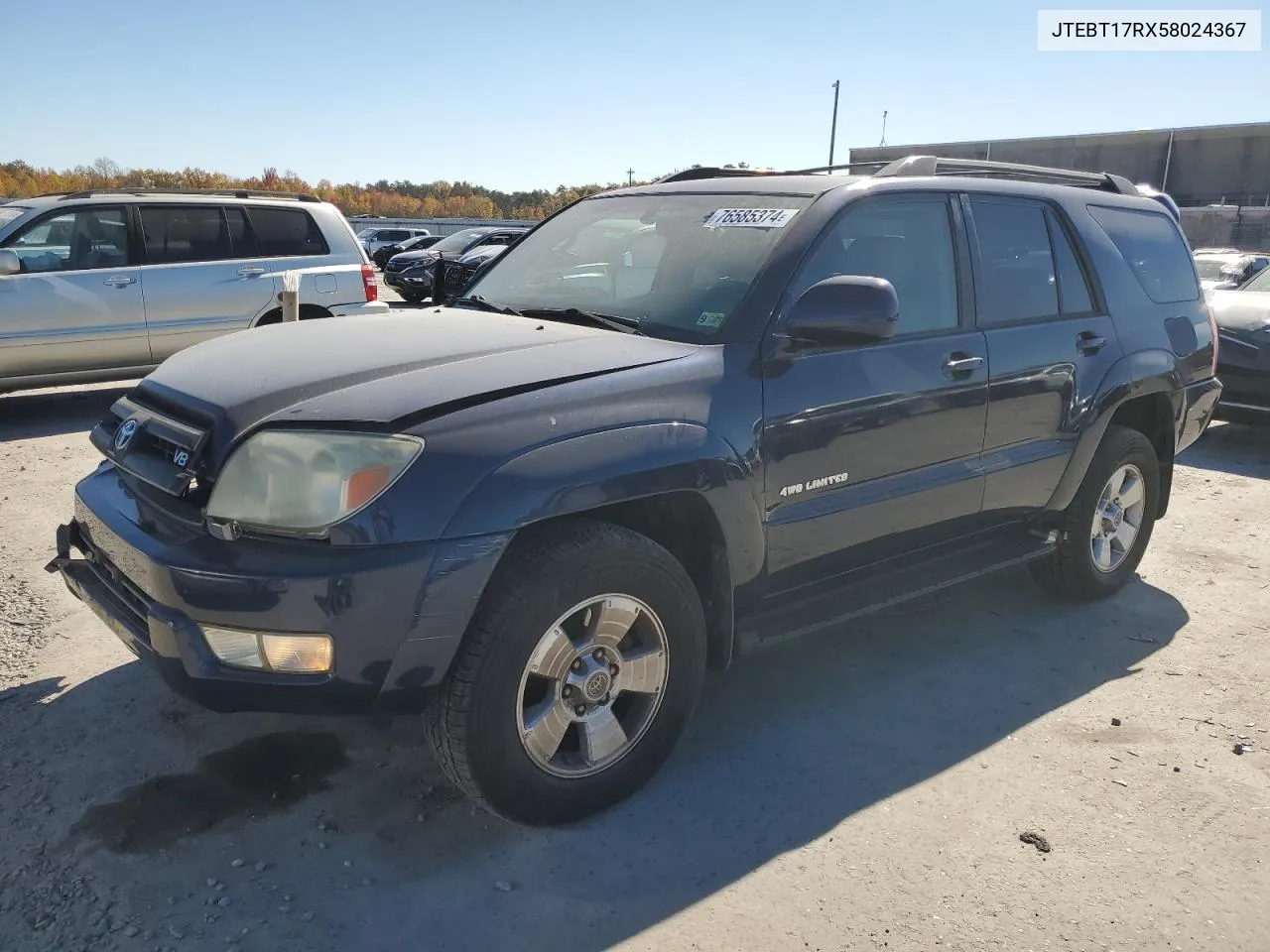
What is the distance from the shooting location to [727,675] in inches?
150

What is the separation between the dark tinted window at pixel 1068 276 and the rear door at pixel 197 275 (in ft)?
21.5

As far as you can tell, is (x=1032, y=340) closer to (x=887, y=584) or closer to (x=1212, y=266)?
(x=887, y=584)

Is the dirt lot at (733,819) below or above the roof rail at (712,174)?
below

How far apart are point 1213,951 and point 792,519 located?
157 centimetres

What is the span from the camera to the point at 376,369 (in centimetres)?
274

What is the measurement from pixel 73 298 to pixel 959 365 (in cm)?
703

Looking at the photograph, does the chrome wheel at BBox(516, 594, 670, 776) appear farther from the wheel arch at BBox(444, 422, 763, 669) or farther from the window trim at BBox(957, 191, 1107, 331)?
the window trim at BBox(957, 191, 1107, 331)

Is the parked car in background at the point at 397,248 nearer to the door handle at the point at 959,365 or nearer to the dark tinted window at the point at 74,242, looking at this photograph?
the dark tinted window at the point at 74,242

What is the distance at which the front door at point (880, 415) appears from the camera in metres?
3.07

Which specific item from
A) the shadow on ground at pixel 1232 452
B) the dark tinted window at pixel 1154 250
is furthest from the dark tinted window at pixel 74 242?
the shadow on ground at pixel 1232 452

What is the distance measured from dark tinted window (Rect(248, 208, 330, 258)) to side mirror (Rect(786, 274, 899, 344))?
264 inches

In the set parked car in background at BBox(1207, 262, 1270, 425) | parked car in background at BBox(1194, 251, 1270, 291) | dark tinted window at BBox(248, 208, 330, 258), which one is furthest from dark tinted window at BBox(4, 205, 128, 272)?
parked car in background at BBox(1194, 251, 1270, 291)

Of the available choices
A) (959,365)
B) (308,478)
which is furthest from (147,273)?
(959,365)

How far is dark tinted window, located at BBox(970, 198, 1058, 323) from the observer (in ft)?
12.4
